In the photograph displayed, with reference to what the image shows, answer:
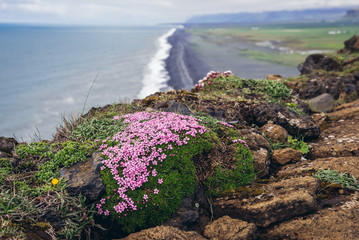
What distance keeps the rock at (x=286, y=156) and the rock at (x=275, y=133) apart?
2.73ft

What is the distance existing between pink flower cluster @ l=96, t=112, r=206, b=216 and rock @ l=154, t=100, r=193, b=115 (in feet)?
4.76

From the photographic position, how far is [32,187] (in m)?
5.04

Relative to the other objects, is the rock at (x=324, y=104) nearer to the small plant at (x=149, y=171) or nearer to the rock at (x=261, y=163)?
the rock at (x=261, y=163)

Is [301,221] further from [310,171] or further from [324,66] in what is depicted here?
[324,66]

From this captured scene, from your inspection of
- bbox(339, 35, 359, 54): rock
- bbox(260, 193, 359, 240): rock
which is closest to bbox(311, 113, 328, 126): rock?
bbox(260, 193, 359, 240): rock

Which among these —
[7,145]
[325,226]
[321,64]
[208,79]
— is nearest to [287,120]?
[325,226]

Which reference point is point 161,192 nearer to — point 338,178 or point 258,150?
point 258,150

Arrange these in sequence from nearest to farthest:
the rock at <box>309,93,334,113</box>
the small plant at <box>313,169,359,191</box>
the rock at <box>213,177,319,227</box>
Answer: the rock at <box>213,177,319,227</box> → the small plant at <box>313,169,359,191</box> → the rock at <box>309,93,334,113</box>

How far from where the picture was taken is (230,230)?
15.0 ft

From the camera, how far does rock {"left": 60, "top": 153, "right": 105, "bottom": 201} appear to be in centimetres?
495

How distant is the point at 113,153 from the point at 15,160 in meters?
2.24

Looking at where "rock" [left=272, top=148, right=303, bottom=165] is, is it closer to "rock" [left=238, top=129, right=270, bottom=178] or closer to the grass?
"rock" [left=238, top=129, right=270, bottom=178]

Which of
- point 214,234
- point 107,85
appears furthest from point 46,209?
point 107,85

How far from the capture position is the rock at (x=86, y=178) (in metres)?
4.95
